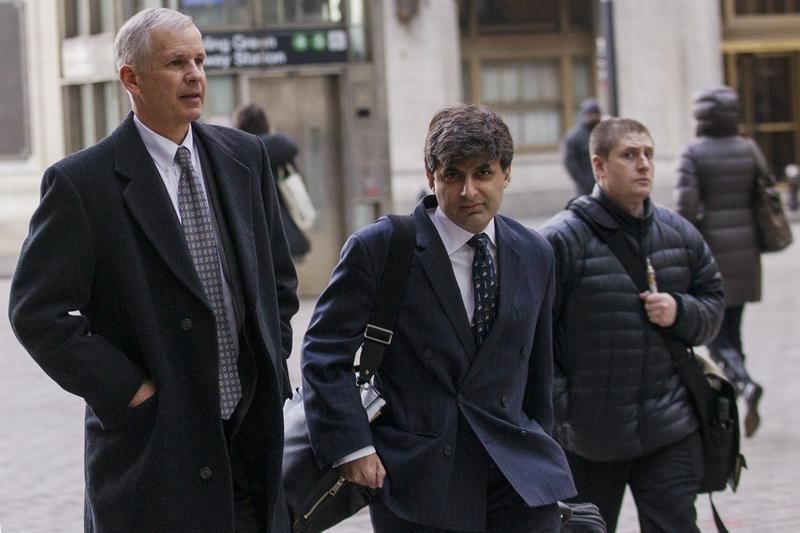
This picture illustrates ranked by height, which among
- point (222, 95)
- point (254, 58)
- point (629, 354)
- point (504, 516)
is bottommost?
point (504, 516)

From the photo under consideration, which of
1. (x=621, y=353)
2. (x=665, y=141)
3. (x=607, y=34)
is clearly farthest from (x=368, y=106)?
(x=665, y=141)

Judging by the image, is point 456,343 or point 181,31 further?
point 456,343

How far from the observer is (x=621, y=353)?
17.8ft

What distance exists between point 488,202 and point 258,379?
2.42ft

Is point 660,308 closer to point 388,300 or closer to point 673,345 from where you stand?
point 673,345

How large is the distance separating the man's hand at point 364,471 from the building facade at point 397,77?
33.9 ft

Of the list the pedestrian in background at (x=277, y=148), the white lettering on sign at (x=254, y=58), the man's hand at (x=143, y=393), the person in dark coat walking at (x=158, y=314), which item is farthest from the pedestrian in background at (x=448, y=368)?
the white lettering on sign at (x=254, y=58)

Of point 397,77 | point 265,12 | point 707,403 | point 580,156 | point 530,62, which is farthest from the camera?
point 530,62

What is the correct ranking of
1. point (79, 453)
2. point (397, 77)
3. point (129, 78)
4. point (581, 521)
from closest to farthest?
point (129, 78) < point (581, 521) < point (79, 453) < point (397, 77)

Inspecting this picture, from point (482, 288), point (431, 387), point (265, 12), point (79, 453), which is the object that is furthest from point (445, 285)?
point (265, 12)

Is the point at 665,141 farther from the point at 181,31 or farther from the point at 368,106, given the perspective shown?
the point at 181,31

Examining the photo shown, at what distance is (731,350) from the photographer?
30.7ft

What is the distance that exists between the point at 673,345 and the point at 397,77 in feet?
71.5

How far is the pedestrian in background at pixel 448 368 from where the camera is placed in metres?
4.08
